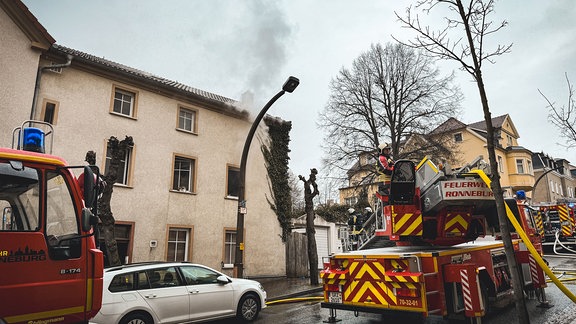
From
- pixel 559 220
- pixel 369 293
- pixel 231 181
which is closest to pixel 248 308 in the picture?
pixel 369 293

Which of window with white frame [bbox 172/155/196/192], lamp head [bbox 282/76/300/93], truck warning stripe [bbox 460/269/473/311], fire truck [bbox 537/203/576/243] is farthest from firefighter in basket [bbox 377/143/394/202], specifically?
fire truck [bbox 537/203/576/243]

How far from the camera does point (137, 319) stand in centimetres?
635

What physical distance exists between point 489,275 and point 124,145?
30.5 feet

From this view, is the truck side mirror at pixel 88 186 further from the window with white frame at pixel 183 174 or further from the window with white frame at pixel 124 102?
the window with white frame at pixel 183 174

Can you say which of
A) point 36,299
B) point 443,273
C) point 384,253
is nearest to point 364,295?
point 384,253

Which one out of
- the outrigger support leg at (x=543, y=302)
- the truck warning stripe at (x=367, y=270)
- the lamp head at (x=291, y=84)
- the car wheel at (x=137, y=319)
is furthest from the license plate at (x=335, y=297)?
the lamp head at (x=291, y=84)

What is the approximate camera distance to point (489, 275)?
6.68 meters

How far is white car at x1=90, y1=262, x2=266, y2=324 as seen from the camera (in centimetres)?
623

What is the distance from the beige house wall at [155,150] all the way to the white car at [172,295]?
6166mm

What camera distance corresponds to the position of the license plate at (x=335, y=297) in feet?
21.7

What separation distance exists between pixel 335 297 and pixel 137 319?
351 cm

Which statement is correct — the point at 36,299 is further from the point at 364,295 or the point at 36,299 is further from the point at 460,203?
the point at 460,203

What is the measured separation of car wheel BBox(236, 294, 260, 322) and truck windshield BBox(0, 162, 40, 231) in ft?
17.2

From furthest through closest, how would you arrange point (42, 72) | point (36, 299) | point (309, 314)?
point (42, 72) < point (309, 314) < point (36, 299)
